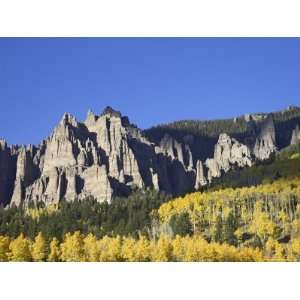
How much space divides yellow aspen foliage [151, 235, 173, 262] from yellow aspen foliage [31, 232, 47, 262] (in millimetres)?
2440

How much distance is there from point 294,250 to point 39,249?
570 centimetres

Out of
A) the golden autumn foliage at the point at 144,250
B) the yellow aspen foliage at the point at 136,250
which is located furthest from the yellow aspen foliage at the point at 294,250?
the yellow aspen foliage at the point at 136,250

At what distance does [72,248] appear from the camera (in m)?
14.0

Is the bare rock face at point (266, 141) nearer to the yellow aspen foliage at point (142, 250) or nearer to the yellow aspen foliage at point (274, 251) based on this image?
the yellow aspen foliage at point (274, 251)

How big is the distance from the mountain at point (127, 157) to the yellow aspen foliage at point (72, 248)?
A: 13.5 ft

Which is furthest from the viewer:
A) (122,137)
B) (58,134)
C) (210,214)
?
(122,137)

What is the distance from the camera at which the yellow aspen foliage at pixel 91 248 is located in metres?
13.5

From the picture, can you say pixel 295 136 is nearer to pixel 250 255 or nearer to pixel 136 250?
pixel 250 255

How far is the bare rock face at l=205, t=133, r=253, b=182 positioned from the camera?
23.1 meters

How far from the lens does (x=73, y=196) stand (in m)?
20.8
